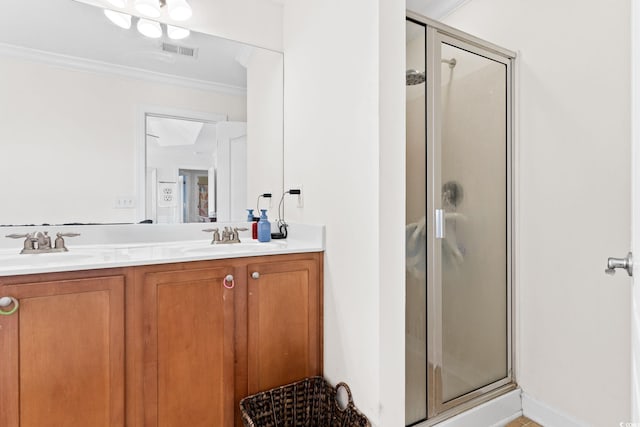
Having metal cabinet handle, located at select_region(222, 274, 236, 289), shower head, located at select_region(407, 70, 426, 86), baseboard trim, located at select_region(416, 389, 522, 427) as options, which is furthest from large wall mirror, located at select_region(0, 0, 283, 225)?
baseboard trim, located at select_region(416, 389, 522, 427)

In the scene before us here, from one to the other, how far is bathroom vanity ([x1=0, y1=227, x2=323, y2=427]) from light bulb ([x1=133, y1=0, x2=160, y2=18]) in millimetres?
1259

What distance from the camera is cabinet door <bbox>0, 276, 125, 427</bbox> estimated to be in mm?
1045

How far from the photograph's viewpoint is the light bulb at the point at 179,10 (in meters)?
1.76

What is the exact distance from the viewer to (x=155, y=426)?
1248 millimetres

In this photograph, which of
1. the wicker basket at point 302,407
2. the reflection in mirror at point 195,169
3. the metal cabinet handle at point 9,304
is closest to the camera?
the metal cabinet handle at point 9,304

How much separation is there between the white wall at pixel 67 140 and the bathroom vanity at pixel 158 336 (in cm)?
32

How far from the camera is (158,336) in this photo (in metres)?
1.26

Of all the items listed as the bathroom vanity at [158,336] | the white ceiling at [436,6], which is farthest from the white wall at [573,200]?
the bathroom vanity at [158,336]

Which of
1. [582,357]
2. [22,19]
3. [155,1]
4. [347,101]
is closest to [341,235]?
[347,101]

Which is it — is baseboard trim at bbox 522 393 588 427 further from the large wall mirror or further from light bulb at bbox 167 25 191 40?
light bulb at bbox 167 25 191 40

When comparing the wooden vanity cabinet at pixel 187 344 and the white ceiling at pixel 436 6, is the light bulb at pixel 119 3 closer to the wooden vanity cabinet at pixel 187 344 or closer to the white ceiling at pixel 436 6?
the wooden vanity cabinet at pixel 187 344

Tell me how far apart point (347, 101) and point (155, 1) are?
1219mm

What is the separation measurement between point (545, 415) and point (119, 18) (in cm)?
306

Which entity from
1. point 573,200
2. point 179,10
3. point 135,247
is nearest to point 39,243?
point 135,247
